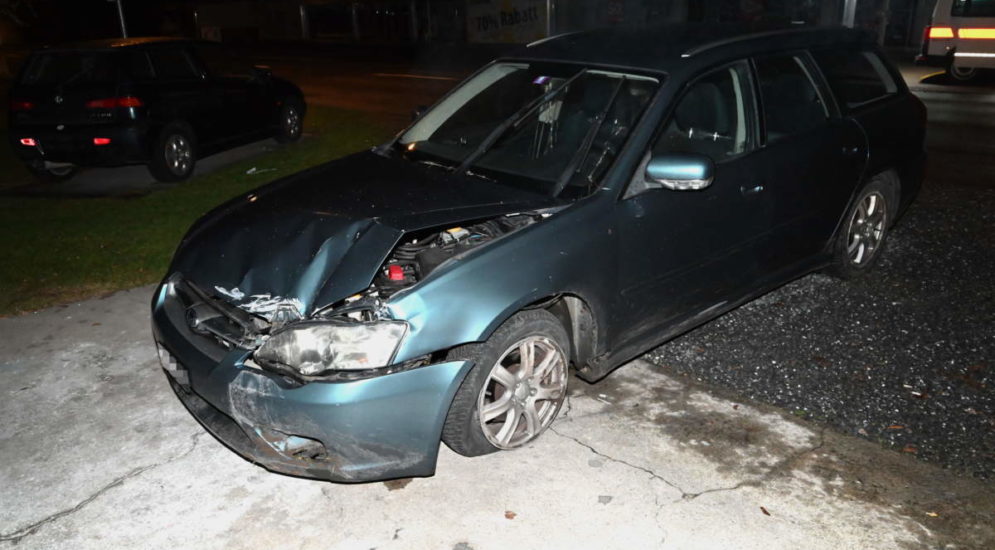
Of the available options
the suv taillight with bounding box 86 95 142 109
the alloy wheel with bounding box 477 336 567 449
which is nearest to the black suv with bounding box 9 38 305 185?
the suv taillight with bounding box 86 95 142 109

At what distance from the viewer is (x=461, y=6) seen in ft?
97.4

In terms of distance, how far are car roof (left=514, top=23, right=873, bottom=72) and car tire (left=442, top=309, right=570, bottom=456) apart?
1.59 meters

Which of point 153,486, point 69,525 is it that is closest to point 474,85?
point 153,486

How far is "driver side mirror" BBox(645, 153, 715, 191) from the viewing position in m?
3.88

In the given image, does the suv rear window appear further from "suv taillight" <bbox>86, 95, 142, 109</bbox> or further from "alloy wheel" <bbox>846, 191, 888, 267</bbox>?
"alloy wheel" <bbox>846, 191, 888, 267</bbox>

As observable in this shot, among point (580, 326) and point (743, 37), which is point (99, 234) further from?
point (743, 37)

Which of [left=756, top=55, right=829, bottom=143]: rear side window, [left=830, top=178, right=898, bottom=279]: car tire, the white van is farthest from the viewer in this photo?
the white van

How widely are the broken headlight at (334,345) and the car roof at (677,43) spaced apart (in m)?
2.12

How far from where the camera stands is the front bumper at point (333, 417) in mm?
3232

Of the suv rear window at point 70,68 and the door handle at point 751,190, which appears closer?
the door handle at point 751,190

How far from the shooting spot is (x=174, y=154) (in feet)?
31.8

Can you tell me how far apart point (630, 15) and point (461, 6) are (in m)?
7.20

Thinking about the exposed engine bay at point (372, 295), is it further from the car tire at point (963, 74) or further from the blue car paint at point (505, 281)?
the car tire at point (963, 74)

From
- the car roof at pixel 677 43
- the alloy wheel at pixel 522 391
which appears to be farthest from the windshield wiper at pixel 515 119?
the alloy wheel at pixel 522 391
